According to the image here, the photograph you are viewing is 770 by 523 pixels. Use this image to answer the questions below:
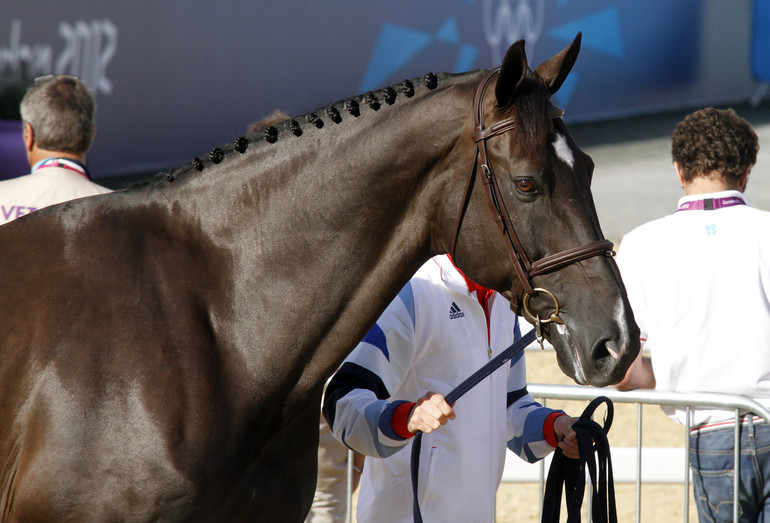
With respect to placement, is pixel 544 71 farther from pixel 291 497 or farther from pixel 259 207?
pixel 291 497

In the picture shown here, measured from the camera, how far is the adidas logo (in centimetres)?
271

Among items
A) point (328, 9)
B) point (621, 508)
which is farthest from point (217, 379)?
point (328, 9)

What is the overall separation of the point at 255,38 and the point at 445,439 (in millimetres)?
10745

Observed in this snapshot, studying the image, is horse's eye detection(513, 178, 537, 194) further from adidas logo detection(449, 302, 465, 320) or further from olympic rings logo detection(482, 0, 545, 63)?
olympic rings logo detection(482, 0, 545, 63)

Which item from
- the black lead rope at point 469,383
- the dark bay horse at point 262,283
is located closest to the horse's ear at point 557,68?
Answer: the dark bay horse at point 262,283

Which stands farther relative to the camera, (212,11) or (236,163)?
(212,11)

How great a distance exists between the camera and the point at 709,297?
3324 millimetres

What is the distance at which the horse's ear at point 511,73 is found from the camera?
217 cm

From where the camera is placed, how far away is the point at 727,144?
135 inches

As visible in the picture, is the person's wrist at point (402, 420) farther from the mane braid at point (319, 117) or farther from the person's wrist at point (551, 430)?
the mane braid at point (319, 117)

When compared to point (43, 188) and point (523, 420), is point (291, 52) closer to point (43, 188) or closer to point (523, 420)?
point (43, 188)

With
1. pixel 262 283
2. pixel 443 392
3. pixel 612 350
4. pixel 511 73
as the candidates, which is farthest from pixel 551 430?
pixel 511 73

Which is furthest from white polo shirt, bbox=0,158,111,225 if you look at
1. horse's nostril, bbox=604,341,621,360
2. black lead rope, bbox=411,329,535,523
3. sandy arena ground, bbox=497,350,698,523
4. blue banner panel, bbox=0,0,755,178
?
blue banner panel, bbox=0,0,755,178

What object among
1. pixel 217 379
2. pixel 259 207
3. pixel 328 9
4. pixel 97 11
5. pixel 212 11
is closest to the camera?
pixel 217 379
